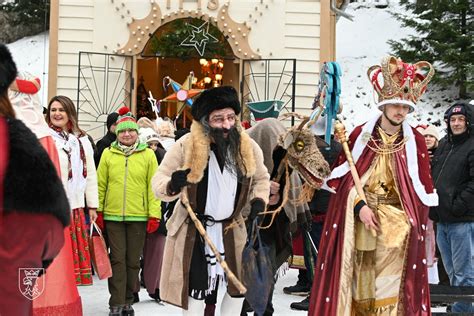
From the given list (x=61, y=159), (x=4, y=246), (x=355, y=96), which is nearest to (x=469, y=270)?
(x=61, y=159)

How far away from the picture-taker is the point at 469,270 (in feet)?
25.4

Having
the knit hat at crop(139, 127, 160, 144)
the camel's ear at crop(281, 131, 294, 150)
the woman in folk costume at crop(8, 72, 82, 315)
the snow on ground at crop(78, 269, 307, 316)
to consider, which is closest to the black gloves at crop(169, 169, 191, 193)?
the woman in folk costume at crop(8, 72, 82, 315)

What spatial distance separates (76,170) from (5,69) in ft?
12.1

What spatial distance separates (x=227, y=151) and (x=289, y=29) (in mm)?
10844

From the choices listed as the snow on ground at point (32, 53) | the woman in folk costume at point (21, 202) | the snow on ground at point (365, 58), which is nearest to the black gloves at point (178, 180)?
the woman in folk costume at point (21, 202)

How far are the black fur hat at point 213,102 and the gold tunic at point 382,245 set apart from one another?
1.20 m

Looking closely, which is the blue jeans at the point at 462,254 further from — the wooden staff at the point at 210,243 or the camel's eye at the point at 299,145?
the wooden staff at the point at 210,243

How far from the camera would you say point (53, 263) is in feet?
19.6

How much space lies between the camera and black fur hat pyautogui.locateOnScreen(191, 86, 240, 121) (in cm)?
552

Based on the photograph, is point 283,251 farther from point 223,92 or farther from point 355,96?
point 355,96

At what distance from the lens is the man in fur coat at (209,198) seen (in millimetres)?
5449

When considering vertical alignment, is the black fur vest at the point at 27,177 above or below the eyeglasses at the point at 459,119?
below

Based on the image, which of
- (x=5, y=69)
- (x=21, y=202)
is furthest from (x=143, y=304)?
(x=5, y=69)

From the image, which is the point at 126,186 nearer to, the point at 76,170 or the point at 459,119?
the point at 76,170
